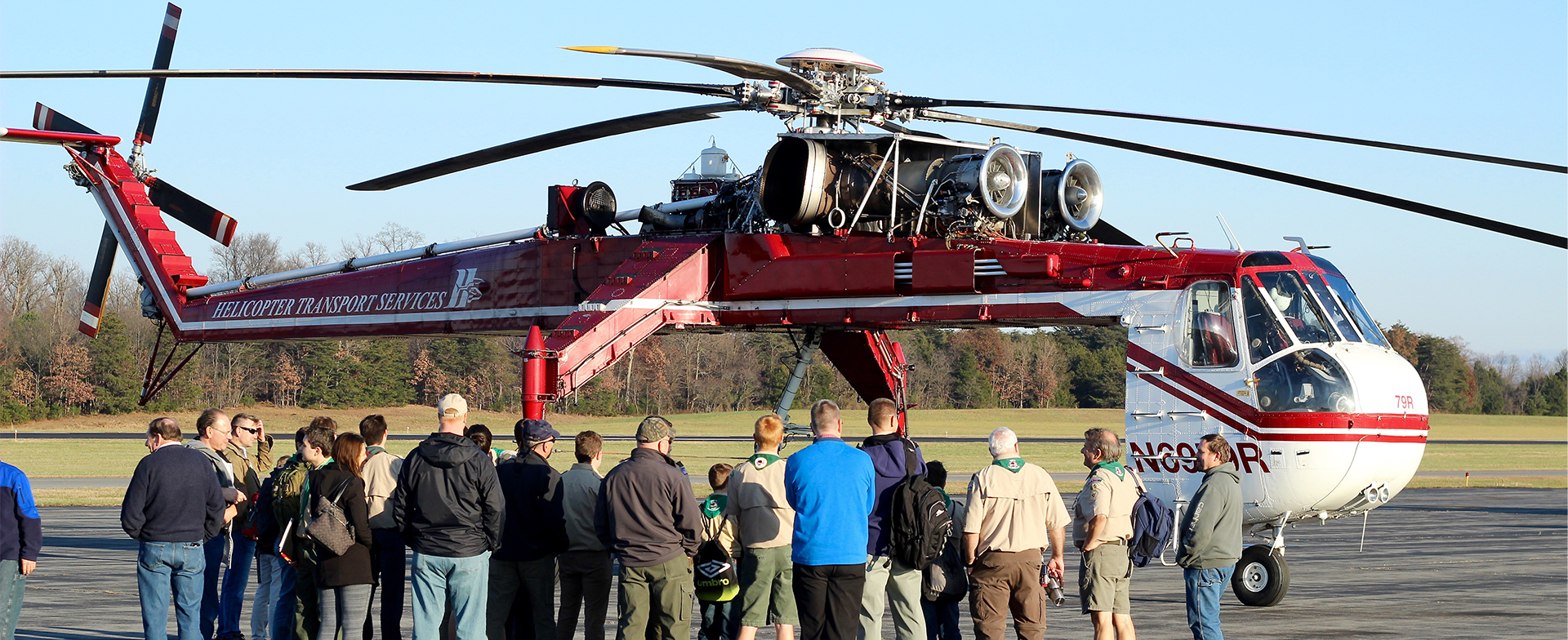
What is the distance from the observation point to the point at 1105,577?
8922 millimetres

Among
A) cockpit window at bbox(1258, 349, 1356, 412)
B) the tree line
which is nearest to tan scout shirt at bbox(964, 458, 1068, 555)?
cockpit window at bbox(1258, 349, 1356, 412)

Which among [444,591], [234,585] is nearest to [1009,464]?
[444,591]

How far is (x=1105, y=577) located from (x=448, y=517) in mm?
4311

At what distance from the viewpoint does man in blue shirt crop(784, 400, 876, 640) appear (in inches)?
310

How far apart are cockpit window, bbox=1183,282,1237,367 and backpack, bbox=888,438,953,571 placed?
5.14m

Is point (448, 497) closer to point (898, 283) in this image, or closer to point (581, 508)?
point (581, 508)

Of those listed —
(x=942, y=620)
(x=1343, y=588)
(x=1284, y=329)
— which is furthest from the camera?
(x=1343, y=588)

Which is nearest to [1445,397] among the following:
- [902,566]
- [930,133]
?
[930,133]

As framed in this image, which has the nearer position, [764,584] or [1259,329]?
[764,584]

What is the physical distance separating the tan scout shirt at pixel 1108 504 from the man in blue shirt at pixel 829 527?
1.73 metres

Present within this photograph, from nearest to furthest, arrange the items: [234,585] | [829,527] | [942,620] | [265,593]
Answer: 1. [829,527]
2. [942,620]
3. [265,593]
4. [234,585]

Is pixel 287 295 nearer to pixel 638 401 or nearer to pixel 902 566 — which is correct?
pixel 902 566

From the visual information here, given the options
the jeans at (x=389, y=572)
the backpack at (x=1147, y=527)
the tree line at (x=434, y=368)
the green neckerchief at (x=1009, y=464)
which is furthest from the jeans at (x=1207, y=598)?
the tree line at (x=434, y=368)

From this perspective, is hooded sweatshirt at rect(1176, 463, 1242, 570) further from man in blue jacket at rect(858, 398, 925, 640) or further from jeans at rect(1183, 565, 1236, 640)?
man in blue jacket at rect(858, 398, 925, 640)
